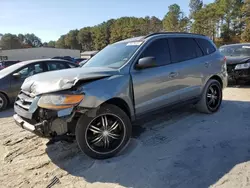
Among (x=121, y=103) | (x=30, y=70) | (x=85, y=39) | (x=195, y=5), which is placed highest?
(x=195, y=5)

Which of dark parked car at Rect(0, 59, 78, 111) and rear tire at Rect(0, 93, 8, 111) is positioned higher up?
dark parked car at Rect(0, 59, 78, 111)

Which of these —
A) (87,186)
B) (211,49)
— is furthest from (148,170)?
(211,49)

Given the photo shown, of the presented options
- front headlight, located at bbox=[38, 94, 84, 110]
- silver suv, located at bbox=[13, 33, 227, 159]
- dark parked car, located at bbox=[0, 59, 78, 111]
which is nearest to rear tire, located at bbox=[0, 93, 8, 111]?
dark parked car, located at bbox=[0, 59, 78, 111]

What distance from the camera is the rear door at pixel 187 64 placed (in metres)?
4.45

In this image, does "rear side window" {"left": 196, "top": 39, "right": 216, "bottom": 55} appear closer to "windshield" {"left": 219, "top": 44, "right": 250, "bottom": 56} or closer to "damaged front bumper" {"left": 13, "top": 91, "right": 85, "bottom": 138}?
"damaged front bumper" {"left": 13, "top": 91, "right": 85, "bottom": 138}

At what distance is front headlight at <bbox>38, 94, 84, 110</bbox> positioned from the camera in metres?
2.94

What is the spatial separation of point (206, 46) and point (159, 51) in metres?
1.70

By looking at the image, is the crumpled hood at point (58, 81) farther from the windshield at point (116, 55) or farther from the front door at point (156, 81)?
the front door at point (156, 81)

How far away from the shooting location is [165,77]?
412cm

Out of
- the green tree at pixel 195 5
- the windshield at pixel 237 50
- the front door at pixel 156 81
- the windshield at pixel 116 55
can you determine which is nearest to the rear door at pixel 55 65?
A: the windshield at pixel 116 55

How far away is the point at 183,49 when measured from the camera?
473 centimetres

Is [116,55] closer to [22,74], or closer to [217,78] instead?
[217,78]

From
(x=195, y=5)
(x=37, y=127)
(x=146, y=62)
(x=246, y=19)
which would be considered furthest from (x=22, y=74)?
(x=195, y=5)

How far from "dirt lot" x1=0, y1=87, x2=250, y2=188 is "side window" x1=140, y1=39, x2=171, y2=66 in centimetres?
133
